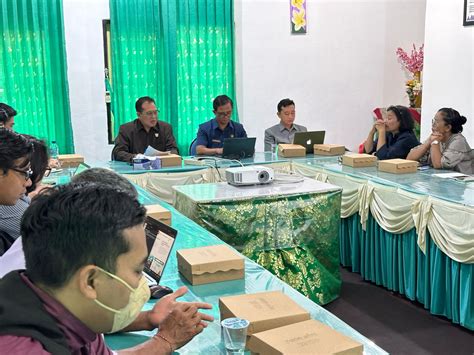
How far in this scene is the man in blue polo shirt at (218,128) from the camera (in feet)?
15.4

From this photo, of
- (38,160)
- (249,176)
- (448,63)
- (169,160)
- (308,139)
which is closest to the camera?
(38,160)

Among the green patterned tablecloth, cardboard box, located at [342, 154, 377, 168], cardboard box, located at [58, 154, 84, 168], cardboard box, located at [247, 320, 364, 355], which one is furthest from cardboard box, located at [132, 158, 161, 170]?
cardboard box, located at [247, 320, 364, 355]

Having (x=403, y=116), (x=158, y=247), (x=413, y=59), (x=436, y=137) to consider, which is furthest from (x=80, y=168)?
(x=413, y=59)

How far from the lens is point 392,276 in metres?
3.30

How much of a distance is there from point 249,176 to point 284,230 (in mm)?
423

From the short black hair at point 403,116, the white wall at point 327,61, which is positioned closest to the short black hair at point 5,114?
the white wall at point 327,61

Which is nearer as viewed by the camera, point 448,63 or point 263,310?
point 263,310

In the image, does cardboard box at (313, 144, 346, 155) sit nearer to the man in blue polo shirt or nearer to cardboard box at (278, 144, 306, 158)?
cardboard box at (278, 144, 306, 158)

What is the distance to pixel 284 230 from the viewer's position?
10.1 feet

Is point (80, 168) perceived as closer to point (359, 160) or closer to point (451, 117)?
point (359, 160)

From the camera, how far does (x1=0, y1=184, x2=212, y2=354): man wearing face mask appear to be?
0.86 meters

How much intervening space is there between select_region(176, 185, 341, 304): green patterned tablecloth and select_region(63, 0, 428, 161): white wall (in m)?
2.66

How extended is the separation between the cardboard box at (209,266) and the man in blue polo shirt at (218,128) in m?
2.75

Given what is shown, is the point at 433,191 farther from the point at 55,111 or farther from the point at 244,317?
the point at 55,111
